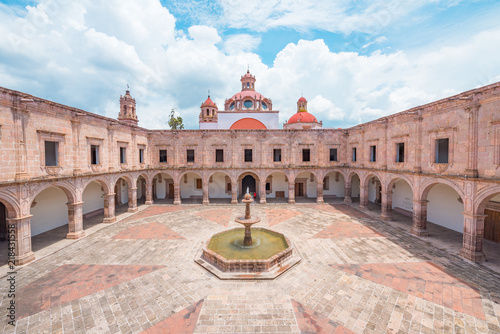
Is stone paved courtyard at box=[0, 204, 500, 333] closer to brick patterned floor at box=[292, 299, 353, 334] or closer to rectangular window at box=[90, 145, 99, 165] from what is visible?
brick patterned floor at box=[292, 299, 353, 334]

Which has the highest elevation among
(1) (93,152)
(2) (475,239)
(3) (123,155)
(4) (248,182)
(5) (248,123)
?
(5) (248,123)

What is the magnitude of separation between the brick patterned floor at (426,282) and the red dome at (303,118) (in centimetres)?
2613

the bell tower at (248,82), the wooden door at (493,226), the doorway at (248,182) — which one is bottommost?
the wooden door at (493,226)

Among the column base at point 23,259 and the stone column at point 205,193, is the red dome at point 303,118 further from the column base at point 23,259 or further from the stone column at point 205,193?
the column base at point 23,259

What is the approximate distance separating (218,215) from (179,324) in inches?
428

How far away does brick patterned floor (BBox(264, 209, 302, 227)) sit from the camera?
1496cm

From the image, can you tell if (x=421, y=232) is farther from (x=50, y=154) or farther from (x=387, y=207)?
(x=50, y=154)

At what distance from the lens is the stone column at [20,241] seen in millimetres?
9039

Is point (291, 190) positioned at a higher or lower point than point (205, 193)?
higher

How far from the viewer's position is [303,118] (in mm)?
32594

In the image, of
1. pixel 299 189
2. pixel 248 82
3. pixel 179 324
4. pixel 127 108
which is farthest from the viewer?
pixel 248 82

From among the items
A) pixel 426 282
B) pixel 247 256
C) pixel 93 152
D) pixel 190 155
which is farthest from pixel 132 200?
pixel 426 282

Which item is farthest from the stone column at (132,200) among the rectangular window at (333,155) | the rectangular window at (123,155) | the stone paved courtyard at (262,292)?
the rectangular window at (333,155)

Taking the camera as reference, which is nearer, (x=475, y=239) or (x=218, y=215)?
(x=475, y=239)
